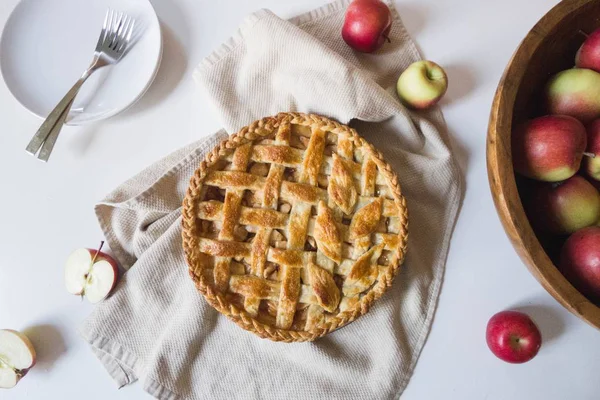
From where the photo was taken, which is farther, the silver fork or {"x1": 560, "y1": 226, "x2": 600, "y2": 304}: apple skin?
the silver fork

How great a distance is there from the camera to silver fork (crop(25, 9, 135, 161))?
3.26 ft

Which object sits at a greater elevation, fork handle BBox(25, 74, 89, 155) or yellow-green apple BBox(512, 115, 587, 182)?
fork handle BBox(25, 74, 89, 155)

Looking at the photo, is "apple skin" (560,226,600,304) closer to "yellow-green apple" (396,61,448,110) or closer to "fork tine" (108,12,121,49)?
"yellow-green apple" (396,61,448,110)

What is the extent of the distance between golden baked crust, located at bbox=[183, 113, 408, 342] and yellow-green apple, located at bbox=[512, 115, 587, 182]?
0.21 m

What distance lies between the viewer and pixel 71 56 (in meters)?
1.07

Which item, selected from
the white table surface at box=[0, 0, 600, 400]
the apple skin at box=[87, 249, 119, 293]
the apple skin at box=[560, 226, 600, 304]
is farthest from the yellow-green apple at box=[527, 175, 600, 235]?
the apple skin at box=[87, 249, 119, 293]

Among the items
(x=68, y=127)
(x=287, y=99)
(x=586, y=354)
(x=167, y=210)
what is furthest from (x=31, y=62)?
(x=586, y=354)

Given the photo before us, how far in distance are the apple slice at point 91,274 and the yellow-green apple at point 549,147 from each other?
29.1 inches

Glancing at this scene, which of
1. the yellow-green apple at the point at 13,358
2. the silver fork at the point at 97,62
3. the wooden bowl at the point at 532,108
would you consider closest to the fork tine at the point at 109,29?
the silver fork at the point at 97,62

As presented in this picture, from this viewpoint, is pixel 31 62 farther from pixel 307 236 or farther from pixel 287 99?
pixel 307 236

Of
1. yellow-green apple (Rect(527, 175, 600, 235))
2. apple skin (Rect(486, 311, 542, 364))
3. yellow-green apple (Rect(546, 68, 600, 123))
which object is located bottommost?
apple skin (Rect(486, 311, 542, 364))

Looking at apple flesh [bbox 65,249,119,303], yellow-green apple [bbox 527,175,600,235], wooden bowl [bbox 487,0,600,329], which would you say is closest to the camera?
wooden bowl [bbox 487,0,600,329]

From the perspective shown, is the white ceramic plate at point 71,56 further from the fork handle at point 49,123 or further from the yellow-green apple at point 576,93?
the yellow-green apple at point 576,93

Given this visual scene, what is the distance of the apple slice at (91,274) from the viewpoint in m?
0.95
